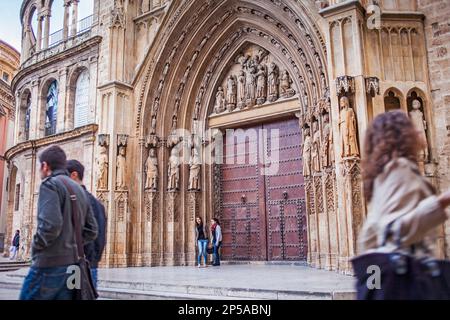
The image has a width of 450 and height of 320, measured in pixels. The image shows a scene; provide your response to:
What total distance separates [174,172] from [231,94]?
10.6 feet

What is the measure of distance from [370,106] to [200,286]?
5.31m

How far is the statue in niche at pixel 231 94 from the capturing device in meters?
14.8

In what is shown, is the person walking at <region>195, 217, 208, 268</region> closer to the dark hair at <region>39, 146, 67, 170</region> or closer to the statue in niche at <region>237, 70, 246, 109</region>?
the statue in niche at <region>237, 70, 246, 109</region>

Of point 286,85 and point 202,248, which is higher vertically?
point 286,85

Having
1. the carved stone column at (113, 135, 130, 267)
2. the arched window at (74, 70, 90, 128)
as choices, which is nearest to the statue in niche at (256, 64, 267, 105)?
the carved stone column at (113, 135, 130, 267)

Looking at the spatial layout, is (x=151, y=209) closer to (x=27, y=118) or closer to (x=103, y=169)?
(x=103, y=169)

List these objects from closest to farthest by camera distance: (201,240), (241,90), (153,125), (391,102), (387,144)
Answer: (387,144)
(391,102)
(201,240)
(241,90)
(153,125)

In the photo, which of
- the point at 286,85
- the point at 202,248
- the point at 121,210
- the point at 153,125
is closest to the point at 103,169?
the point at 121,210

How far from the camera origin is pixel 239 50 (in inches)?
591

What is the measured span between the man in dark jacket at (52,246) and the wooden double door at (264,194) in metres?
10.2

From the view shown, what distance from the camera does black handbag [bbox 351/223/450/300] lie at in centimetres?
206

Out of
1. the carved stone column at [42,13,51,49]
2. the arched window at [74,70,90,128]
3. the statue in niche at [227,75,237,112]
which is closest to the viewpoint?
the statue in niche at [227,75,237,112]

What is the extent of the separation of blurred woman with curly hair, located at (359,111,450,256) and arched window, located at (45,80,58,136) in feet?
61.8

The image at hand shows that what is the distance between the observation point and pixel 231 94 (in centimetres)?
1488
